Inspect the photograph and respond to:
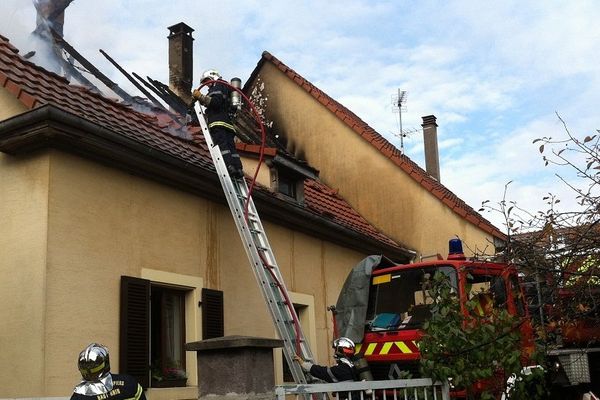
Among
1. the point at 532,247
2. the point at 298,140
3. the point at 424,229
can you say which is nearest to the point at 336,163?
the point at 298,140

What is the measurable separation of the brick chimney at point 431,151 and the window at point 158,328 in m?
12.2

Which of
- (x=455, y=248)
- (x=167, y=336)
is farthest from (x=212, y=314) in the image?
(x=455, y=248)

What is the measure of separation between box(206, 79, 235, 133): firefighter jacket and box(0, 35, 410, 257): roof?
0.55 metres

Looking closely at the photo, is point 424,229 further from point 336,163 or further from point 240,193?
point 240,193

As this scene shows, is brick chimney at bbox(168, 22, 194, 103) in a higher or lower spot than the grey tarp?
higher

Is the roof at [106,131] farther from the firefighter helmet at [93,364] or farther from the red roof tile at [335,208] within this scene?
the firefighter helmet at [93,364]

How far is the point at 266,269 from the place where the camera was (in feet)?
24.7

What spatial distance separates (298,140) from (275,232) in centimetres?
597

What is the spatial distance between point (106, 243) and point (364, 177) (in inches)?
329

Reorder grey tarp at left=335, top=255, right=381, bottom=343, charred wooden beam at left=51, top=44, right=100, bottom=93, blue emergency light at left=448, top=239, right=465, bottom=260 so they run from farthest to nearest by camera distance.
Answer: charred wooden beam at left=51, top=44, right=100, bottom=93, grey tarp at left=335, top=255, right=381, bottom=343, blue emergency light at left=448, top=239, right=465, bottom=260

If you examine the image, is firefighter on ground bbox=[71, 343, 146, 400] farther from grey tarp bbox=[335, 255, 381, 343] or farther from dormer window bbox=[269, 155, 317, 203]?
dormer window bbox=[269, 155, 317, 203]

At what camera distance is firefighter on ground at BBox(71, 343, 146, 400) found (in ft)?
13.9

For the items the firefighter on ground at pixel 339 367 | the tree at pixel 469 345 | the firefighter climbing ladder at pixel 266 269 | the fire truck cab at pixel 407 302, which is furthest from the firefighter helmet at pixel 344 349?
the tree at pixel 469 345

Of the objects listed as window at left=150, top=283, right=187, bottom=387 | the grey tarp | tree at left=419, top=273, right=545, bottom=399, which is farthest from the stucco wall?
tree at left=419, top=273, right=545, bottom=399
